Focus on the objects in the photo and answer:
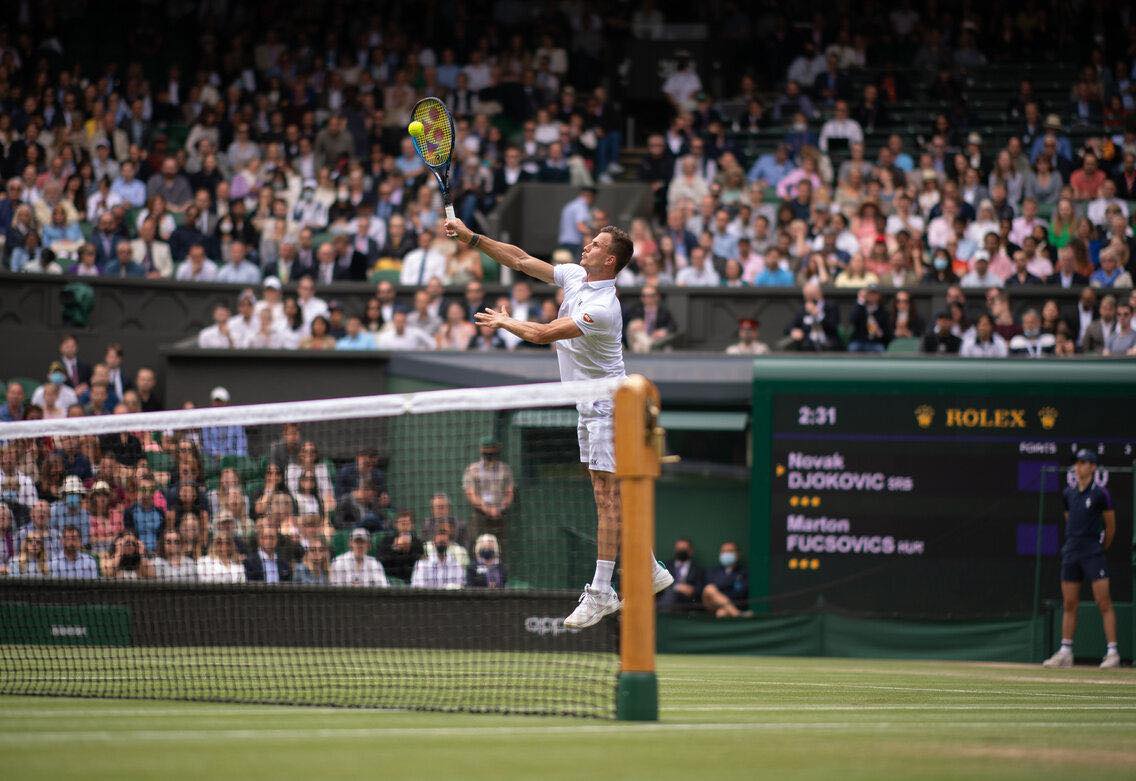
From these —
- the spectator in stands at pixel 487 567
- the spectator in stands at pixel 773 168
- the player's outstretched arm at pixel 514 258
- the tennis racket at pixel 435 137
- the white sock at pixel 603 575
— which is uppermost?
the spectator in stands at pixel 773 168

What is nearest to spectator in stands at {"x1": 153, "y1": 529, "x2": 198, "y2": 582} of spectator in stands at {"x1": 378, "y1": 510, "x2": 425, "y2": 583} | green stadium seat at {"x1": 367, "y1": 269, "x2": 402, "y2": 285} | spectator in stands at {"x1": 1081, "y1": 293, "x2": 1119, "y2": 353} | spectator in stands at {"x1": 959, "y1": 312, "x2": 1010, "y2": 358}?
spectator in stands at {"x1": 378, "y1": 510, "x2": 425, "y2": 583}

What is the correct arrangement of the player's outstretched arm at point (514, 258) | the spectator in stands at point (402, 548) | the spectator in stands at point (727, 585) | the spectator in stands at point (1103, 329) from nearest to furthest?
1. the player's outstretched arm at point (514, 258)
2. the spectator in stands at point (402, 548)
3. the spectator in stands at point (727, 585)
4. the spectator in stands at point (1103, 329)

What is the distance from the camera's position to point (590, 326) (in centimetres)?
957

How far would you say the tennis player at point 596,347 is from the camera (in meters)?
9.73

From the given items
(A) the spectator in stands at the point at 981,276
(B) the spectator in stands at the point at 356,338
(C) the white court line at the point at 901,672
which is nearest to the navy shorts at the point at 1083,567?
(C) the white court line at the point at 901,672

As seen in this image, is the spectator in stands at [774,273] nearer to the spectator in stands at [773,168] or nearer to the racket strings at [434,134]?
the spectator in stands at [773,168]

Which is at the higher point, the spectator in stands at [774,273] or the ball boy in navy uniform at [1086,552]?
the spectator in stands at [774,273]

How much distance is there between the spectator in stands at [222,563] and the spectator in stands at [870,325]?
9977 millimetres

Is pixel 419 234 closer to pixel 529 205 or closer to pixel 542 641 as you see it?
pixel 529 205

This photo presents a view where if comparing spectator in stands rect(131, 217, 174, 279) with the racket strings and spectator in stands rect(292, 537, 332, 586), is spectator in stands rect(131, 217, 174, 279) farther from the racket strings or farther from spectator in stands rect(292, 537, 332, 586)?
the racket strings

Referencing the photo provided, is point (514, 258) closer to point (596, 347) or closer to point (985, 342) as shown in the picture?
point (596, 347)

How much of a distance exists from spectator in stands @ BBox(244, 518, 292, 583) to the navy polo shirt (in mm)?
8218

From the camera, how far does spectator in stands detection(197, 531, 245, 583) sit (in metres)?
11.4

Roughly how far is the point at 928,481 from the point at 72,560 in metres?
9.50
